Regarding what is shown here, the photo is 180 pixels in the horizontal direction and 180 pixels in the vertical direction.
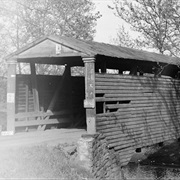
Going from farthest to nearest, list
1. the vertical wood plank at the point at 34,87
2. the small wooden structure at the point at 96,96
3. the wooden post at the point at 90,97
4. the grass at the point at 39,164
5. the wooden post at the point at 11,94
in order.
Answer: the vertical wood plank at the point at 34,87 → the wooden post at the point at 11,94 → the small wooden structure at the point at 96,96 → the wooden post at the point at 90,97 → the grass at the point at 39,164

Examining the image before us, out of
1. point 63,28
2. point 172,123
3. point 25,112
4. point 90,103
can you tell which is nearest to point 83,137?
point 90,103

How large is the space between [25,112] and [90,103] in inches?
132

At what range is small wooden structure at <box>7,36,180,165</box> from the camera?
10.8 meters

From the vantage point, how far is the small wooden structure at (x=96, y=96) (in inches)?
424

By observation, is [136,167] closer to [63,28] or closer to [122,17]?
[122,17]

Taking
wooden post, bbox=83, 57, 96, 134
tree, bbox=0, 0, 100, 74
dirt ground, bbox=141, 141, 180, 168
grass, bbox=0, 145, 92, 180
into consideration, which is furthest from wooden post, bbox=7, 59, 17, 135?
tree, bbox=0, 0, 100, 74

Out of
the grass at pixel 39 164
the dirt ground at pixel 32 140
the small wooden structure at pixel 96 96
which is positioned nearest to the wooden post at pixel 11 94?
the small wooden structure at pixel 96 96

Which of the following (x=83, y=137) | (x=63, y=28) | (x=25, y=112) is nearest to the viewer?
(x=83, y=137)

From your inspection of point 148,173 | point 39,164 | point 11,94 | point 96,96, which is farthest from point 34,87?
point 148,173

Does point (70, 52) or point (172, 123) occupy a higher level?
point (70, 52)

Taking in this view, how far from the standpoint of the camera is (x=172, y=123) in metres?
16.2

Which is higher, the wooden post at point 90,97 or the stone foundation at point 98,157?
the wooden post at point 90,97

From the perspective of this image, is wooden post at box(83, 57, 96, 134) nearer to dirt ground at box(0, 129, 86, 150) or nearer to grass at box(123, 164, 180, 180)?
dirt ground at box(0, 129, 86, 150)

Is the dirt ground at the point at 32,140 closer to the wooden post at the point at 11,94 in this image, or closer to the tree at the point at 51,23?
the wooden post at the point at 11,94
